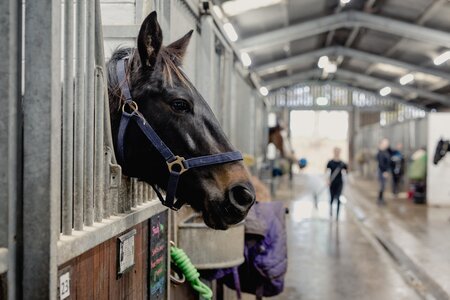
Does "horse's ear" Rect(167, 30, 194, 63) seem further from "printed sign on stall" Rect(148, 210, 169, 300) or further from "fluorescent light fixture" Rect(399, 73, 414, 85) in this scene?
"fluorescent light fixture" Rect(399, 73, 414, 85)

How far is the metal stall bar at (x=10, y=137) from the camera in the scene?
1.26 m

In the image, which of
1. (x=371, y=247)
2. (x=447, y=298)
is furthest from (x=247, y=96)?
(x=447, y=298)

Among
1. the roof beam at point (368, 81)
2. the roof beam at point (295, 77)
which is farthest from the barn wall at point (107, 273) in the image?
the roof beam at point (295, 77)

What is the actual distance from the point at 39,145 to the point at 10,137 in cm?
8

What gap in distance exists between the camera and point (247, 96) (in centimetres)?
693

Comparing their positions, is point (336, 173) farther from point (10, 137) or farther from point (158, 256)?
point (10, 137)

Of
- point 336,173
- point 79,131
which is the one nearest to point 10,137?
point 79,131

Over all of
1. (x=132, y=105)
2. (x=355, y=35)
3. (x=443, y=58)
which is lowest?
(x=132, y=105)

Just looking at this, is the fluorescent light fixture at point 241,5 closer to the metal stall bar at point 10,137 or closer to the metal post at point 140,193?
the metal post at point 140,193

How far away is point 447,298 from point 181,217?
286 centimetres

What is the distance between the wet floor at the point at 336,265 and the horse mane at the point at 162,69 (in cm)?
336

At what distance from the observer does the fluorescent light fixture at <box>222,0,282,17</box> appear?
34.0 feet

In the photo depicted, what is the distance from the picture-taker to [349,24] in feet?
44.1

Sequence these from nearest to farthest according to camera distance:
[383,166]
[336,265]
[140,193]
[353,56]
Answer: [140,193] < [336,265] < [383,166] < [353,56]
